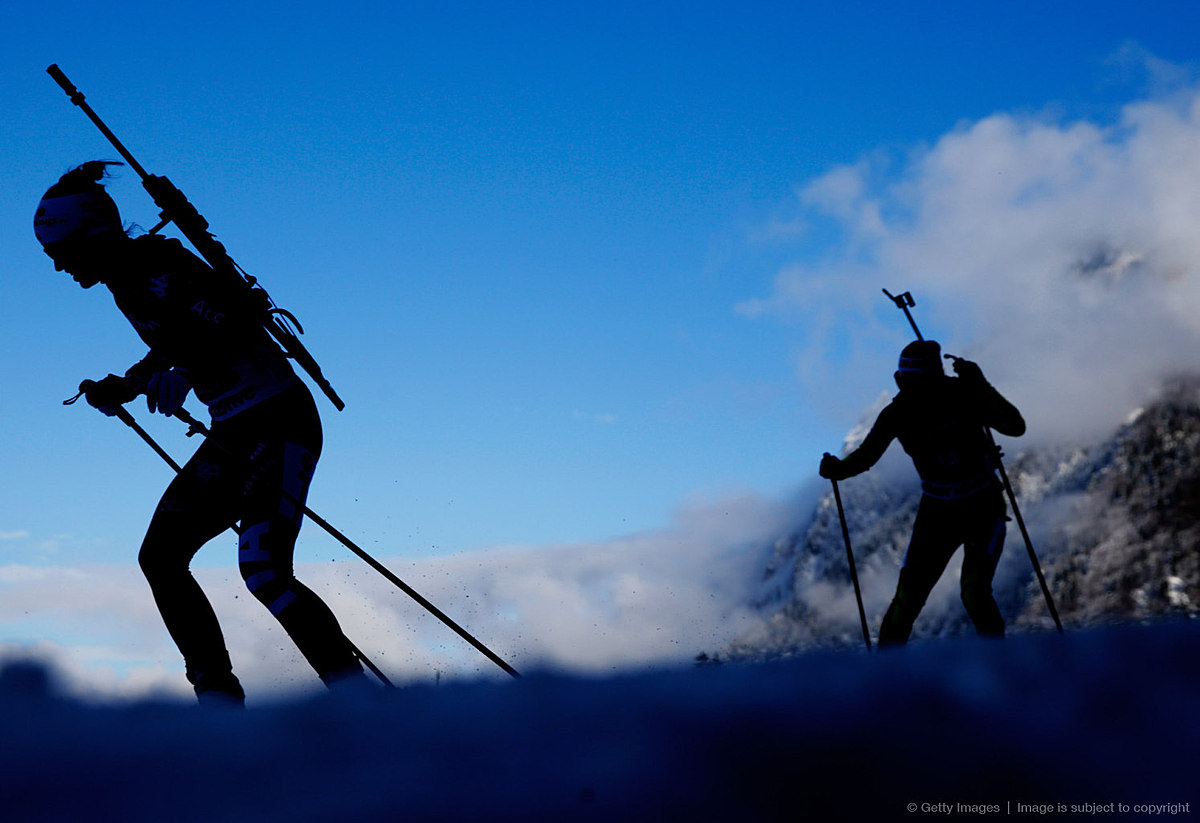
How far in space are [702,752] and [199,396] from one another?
410 centimetres

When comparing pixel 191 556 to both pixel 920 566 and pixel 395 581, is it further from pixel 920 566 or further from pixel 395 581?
pixel 920 566

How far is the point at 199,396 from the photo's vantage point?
505 centimetres

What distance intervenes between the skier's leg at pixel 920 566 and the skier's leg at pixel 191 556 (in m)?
4.34

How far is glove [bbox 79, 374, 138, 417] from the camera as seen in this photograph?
5254 mm

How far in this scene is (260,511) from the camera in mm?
4664

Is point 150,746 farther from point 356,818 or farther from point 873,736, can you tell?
point 873,736

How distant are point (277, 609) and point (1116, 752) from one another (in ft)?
12.0

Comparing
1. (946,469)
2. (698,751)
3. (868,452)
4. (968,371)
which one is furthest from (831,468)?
(698,751)

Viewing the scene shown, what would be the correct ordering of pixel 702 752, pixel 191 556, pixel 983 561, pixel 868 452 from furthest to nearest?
pixel 868 452 → pixel 983 561 → pixel 191 556 → pixel 702 752

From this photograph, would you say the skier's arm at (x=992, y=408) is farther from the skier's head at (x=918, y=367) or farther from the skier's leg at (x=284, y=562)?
the skier's leg at (x=284, y=562)

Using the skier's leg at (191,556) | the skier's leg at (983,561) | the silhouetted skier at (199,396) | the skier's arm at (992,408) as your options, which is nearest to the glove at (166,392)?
the silhouetted skier at (199,396)

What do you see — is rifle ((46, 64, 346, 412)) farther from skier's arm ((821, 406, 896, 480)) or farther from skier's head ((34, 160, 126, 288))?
skier's arm ((821, 406, 896, 480))

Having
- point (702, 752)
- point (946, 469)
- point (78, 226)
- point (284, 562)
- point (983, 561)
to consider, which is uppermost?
point (78, 226)

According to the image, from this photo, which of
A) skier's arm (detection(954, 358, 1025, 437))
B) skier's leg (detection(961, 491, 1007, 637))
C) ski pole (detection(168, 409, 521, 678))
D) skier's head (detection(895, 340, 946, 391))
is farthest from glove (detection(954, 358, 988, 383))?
ski pole (detection(168, 409, 521, 678))
